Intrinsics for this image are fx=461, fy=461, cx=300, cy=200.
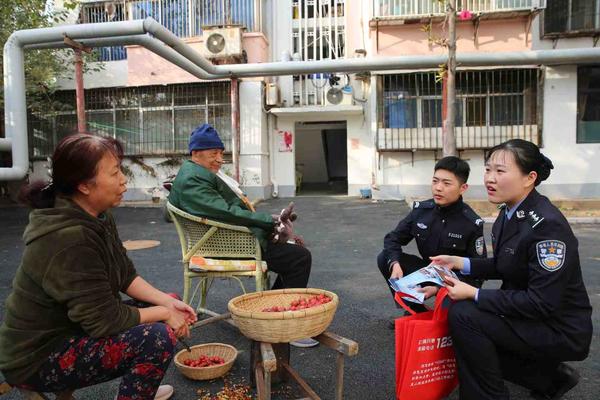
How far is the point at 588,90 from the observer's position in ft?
37.9

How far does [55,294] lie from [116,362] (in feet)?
1.19

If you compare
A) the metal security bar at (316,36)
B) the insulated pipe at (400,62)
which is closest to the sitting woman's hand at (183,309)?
the insulated pipe at (400,62)

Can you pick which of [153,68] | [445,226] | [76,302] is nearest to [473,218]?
[445,226]

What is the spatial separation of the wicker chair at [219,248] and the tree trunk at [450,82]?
6.62m

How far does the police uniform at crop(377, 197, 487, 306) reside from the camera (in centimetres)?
307

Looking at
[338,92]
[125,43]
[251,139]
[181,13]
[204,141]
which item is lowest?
[204,141]

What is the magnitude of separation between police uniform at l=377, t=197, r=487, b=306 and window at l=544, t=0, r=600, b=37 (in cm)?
1049

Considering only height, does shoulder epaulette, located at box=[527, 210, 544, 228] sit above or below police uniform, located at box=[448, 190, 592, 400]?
above

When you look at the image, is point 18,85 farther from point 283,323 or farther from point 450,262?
point 450,262

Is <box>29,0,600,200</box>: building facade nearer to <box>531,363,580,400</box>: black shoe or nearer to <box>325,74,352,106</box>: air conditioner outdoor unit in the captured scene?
<box>325,74,352,106</box>: air conditioner outdoor unit

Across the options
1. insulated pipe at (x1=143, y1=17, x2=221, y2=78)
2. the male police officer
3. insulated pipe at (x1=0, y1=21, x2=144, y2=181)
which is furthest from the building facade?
the male police officer

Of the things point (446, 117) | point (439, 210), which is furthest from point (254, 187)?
point (439, 210)

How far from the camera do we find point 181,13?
13.0 metres

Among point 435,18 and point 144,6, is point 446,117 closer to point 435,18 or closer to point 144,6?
point 435,18
